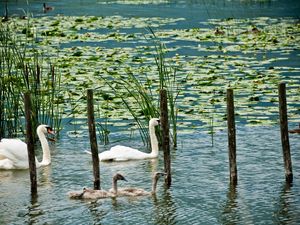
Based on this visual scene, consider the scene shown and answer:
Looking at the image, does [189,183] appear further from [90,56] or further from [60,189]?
[90,56]

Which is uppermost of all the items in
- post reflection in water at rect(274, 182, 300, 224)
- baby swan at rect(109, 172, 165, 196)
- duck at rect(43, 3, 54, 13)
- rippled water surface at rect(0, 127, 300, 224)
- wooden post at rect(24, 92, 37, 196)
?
duck at rect(43, 3, 54, 13)

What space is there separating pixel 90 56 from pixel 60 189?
1191 centimetres

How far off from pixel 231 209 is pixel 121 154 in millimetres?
3537

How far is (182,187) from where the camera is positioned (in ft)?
45.6

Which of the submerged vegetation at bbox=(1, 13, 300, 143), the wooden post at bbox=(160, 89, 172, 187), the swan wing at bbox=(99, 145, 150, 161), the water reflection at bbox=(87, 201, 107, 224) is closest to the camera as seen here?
the water reflection at bbox=(87, 201, 107, 224)

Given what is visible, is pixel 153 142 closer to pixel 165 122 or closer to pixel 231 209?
pixel 165 122

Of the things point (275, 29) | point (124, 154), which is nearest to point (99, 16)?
point (275, 29)

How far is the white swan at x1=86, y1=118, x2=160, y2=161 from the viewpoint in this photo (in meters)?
15.8

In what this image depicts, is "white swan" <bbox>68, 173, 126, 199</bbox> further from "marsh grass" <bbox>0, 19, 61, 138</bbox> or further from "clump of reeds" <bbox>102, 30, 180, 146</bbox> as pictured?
"marsh grass" <bbox>0, 19, 61, 138</bbox>

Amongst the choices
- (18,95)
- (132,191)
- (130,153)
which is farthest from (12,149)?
(132,191)

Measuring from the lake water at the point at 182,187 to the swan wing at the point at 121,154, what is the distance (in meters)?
0.11

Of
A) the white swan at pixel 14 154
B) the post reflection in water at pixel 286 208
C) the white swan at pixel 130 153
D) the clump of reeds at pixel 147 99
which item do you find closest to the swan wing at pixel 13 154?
the white swan at pixel 14 154

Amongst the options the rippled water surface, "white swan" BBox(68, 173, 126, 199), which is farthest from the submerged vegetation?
"white swan" BBox(68, 173, 126, 199)

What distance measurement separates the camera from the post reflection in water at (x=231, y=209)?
12133mm
